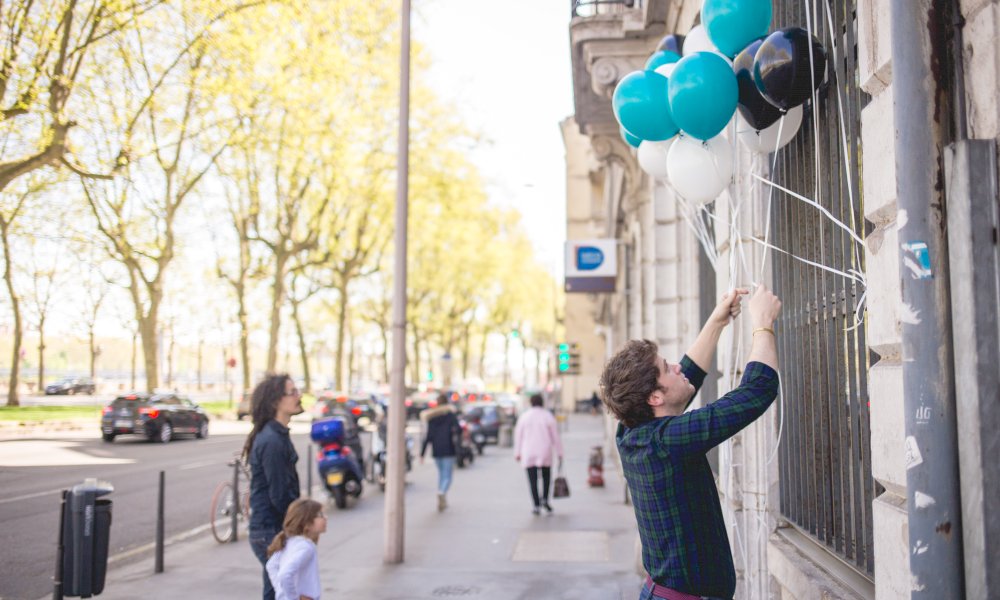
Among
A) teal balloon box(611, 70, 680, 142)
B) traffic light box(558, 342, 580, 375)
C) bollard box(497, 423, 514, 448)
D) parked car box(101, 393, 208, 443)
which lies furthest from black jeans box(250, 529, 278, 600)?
bollard box(497, 423, 514, 448)

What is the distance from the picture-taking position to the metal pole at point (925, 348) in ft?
7.84

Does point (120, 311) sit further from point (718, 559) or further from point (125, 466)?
point (718, 559)

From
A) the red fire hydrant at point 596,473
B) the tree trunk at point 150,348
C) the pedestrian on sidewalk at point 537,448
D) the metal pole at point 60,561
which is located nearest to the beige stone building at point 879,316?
the pedestrian on sidewalk at point 537,448

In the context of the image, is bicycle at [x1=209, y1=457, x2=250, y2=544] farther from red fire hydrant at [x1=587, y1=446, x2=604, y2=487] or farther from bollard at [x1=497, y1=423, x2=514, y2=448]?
bollard at [x1=497, y1=423, x2=514, y2=448]

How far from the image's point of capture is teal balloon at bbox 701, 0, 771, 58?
4121 mm

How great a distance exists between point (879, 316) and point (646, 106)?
181cm

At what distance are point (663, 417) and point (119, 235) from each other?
29389mm

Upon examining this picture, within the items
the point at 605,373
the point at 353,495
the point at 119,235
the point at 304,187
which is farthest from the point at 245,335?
the point at 605,373

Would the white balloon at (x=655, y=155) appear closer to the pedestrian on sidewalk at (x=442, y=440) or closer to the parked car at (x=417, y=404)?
the pedestrian on sidewalk at (x=442, y=440)

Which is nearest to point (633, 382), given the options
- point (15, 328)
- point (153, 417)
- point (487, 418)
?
point (153, 417)

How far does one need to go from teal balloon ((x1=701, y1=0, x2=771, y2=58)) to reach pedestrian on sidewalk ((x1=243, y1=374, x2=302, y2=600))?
3.61m

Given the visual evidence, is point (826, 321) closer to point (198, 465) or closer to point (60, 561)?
point (60, 561)

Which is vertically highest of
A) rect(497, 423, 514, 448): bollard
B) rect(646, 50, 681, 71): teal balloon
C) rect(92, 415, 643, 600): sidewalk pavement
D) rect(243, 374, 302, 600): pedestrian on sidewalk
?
rect(646, 50, 681, 71): teal balloon

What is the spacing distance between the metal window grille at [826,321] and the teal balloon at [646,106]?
0.74m
